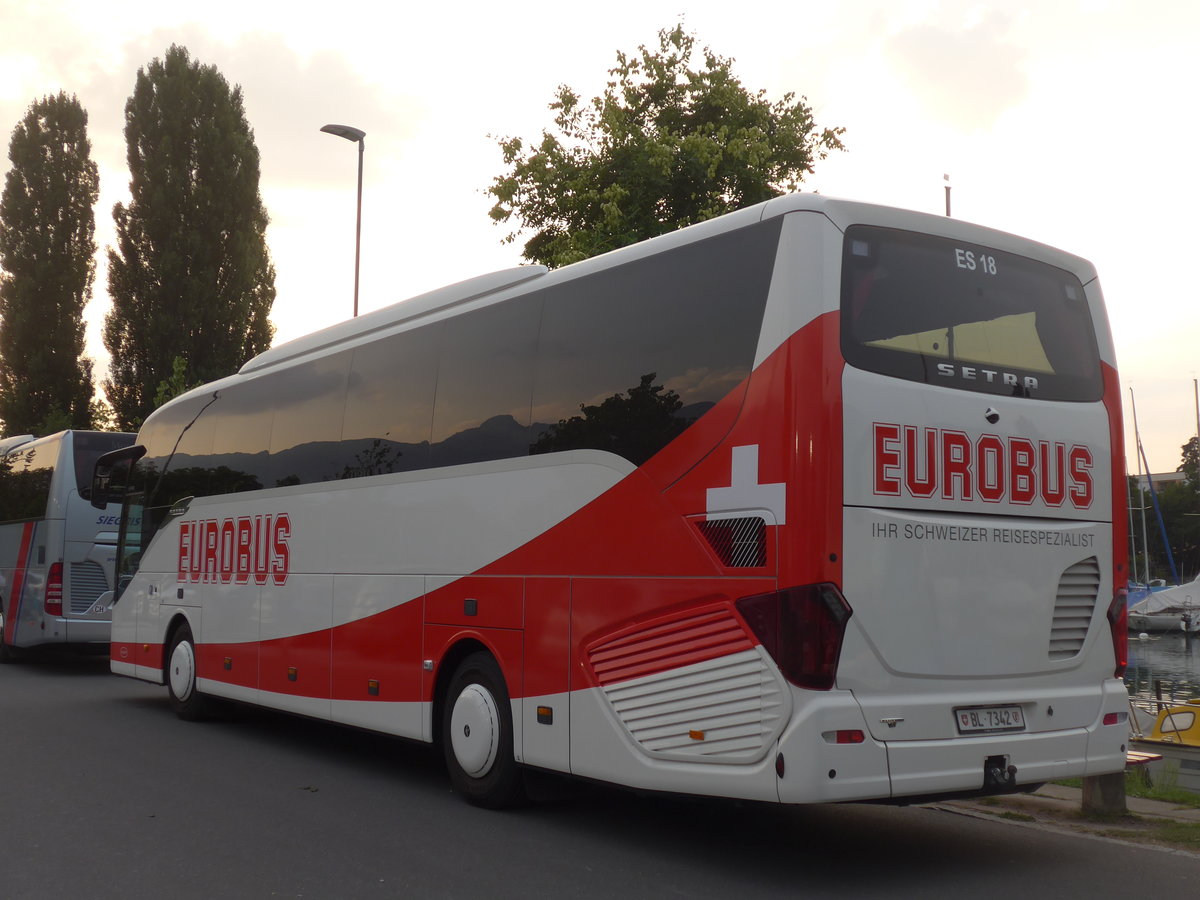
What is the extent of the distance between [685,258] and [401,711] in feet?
14.3

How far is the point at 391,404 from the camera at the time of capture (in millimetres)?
10594

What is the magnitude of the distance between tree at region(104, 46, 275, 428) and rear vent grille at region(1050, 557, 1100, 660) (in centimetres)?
3837

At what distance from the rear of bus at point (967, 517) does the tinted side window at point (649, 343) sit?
60cm

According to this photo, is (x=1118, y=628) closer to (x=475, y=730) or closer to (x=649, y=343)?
(x=649, y=343)

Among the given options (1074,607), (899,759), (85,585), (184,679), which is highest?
(1074,607)

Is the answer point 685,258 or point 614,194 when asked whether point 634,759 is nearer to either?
point 685,258

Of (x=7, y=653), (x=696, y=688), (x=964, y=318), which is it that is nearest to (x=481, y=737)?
(x=696, y=688)

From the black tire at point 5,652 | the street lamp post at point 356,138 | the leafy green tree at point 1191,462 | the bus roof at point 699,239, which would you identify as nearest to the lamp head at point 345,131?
the street lamp post at point 356,138

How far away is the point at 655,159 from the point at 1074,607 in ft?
60.5

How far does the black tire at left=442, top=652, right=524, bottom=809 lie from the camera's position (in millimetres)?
8773

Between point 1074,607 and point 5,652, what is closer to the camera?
point 1074,607

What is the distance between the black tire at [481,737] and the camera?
8.77m

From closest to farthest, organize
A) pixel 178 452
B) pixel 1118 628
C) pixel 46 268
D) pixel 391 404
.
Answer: pixel 1118 628 → pixel 391 404 → pixel 178 452 → pixel 46 268

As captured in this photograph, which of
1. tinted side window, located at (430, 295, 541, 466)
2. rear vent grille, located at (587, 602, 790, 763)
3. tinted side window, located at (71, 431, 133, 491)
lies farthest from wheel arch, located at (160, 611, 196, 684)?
rear vent grille, located at (587, 602, 790, 763)
